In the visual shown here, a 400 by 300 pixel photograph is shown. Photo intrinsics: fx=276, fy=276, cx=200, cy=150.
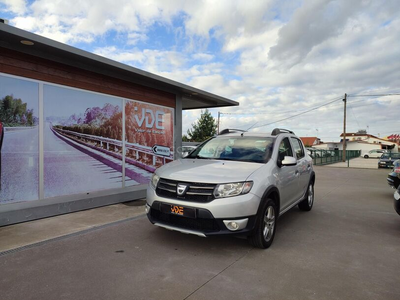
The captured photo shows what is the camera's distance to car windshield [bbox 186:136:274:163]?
14.9 ft

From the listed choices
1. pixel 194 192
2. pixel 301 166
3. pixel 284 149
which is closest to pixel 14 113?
pixel 194 192

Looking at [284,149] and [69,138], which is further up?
[69,138]

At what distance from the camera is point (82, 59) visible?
5730 mm

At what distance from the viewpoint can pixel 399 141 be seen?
84.5 meters

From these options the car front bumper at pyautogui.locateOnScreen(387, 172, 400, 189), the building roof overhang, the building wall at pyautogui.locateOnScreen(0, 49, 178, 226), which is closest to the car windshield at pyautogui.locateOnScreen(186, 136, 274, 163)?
the building roof overhang

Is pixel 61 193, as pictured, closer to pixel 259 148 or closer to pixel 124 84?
pixel 124 84

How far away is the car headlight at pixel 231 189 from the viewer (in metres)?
3.61

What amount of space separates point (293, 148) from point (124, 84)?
464cm

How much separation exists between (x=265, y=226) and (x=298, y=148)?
8.42ft

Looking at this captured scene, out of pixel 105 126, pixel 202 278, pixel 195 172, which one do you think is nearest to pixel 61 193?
pixel 105 126

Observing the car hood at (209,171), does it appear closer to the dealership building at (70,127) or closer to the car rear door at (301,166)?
the car rear door at (301,166)

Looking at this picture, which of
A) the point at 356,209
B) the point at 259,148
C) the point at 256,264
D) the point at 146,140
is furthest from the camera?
the point at 146,140

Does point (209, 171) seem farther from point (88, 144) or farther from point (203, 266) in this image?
point (88, 144)

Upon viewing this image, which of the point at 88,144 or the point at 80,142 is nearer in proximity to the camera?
the point at 80,142
